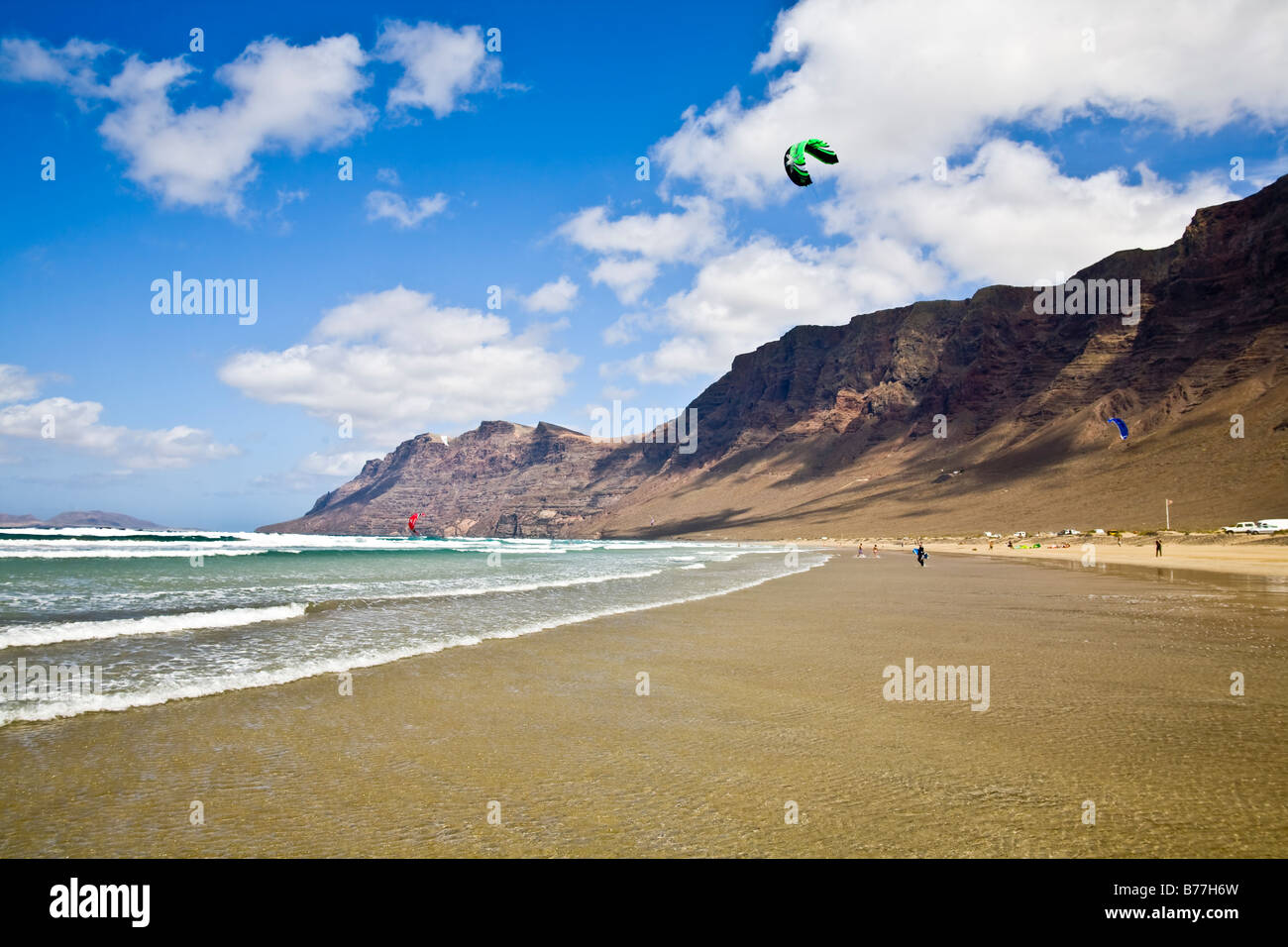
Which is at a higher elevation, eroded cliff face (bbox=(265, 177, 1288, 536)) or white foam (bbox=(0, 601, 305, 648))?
eroded cliff face (bbox=(265, 177, 1288, 536))

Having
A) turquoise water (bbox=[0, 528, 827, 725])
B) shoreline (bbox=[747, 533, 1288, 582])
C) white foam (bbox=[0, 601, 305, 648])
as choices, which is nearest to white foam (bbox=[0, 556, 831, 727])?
turquoise water (bbox=[0, 528, 827, 725])

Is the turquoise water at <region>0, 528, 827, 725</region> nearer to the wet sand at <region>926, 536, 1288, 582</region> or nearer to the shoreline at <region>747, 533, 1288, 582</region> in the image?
the wet sand at <region>926, 536, 1288, 582</region>

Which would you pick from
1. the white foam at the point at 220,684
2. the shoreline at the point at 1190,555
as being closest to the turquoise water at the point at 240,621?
the white foam at the point at 220,684

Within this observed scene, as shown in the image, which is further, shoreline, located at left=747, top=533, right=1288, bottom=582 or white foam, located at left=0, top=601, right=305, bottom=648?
shoreline, located at left=747, top=533, right=1288, bottom=582

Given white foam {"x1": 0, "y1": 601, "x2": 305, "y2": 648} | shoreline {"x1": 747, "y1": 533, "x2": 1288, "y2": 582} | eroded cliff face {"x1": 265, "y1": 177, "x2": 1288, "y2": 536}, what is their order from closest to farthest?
white foam {"x1": 0, "y1": 601, "x2": 305, "y2": 648}
shoreline {"x1": 747, "y1": 533, "x2": 1288, "y2": 582}
eroded cliff face {"x1": 265, "y1": 177, "x2": 1288, "y2": 536}

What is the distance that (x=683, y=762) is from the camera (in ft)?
20.3

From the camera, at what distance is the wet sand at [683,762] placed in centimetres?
457

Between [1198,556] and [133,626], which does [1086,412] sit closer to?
[1198,556]

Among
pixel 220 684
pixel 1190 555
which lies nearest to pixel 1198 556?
pixel 1190 555

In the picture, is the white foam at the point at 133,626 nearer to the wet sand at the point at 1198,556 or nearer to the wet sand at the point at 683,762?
the wet sand at the point at 683,762

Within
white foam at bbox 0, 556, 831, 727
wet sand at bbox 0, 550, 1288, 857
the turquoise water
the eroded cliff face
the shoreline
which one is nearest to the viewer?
wet sand at bbox 0, 550, 1288, 857

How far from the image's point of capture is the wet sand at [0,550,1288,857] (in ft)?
15.0
